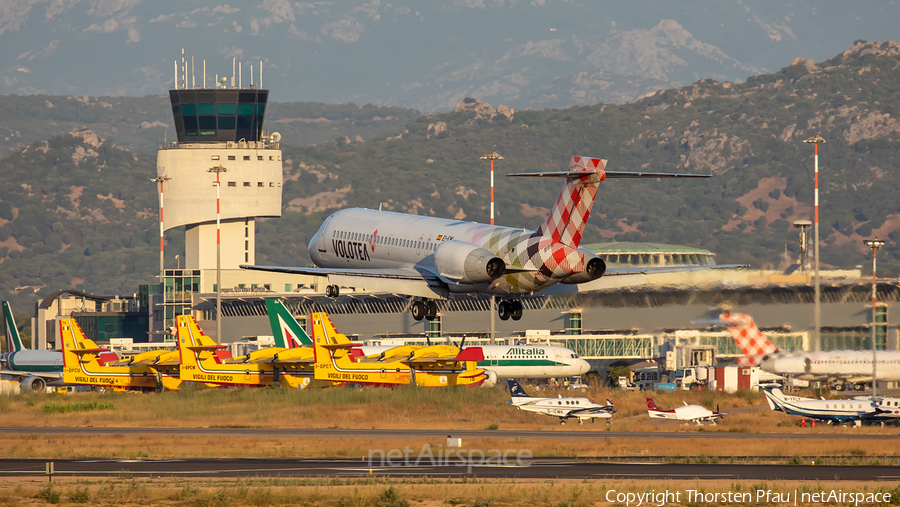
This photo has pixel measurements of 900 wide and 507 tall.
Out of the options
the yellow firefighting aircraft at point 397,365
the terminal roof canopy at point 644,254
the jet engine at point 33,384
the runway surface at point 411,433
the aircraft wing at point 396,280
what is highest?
the terminal roof canopy at point 644,254

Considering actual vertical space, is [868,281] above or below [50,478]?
above

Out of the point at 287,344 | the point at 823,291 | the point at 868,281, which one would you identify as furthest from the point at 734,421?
the point at 287,344

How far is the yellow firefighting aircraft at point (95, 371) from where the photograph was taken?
10938 cm

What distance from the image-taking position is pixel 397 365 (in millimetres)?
100188

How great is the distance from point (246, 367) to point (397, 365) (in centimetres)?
1455

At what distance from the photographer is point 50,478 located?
5178cm

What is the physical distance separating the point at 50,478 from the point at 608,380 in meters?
97.0

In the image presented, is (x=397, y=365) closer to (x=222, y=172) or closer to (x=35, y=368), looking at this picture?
(x=35, y=368)

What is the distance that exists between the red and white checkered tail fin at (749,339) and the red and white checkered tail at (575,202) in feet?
155

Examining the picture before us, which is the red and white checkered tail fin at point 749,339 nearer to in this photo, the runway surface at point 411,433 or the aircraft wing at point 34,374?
the runway surface at point 411,433

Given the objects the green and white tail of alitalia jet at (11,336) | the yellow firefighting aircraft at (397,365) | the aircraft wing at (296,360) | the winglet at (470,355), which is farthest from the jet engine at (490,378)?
the green and white tail of alitalia jet at (11,336)

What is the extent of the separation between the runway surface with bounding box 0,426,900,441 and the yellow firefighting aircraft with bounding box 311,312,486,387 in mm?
14792

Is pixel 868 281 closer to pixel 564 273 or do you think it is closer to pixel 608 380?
pixel 608 380

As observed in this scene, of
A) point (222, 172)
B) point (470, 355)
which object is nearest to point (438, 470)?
point (470, 355)
